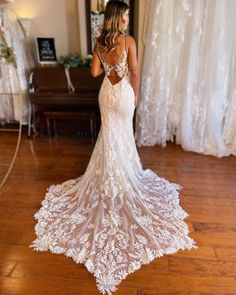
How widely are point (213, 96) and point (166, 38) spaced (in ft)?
2.79

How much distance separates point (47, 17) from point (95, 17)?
74 cm

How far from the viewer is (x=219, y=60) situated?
3.03 m

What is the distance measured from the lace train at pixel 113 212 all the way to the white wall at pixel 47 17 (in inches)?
84.3

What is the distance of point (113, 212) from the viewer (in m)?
2.17

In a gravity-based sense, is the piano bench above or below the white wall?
below

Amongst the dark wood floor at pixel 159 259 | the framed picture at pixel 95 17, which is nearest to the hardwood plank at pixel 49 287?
the dark wood floor at pixel 159 259

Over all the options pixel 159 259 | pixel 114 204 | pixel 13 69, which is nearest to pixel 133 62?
pixel 114 204

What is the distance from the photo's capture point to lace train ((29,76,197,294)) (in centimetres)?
184

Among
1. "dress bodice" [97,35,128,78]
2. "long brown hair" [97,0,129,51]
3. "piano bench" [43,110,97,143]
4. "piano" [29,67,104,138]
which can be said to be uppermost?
"long brown hair" [97,0,129,51]

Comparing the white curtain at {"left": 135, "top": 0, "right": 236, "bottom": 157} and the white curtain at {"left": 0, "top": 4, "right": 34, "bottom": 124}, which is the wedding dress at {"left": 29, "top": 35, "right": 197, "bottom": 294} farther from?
the white curtain at {"left": 0, "top": 4, "right": 34, "bottom": 124}

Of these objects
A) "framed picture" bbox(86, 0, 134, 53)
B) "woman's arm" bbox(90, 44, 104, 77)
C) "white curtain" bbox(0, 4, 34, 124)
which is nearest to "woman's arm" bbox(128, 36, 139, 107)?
"woman's arm" bbox(90, 44, 104, 77)

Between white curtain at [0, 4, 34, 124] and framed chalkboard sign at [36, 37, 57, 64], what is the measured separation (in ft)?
0.54

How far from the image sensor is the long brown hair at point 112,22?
1.94 m

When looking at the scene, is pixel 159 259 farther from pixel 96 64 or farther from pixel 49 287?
pixel 96 64
